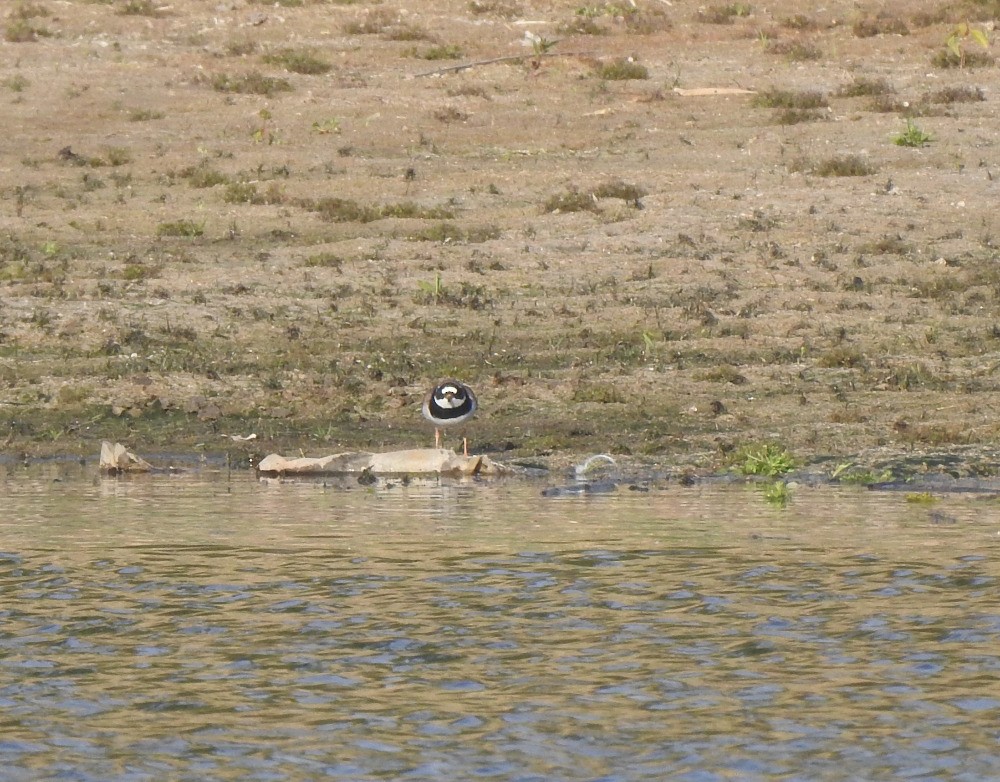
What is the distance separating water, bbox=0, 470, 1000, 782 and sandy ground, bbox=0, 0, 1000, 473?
10.7 feet

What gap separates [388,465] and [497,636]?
6998 millimetres

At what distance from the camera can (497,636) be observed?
37.4 ft

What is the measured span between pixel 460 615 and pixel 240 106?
931 inches

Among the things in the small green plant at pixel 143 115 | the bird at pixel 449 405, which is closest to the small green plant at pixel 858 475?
the bird at pixel 449 405

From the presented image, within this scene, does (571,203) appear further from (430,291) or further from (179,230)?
(179,230)

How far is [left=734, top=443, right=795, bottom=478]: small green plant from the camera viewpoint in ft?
58.0

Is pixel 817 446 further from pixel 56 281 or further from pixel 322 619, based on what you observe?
pixel 56 281

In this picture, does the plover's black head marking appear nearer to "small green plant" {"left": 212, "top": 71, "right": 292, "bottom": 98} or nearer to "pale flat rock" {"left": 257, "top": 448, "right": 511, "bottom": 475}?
"pale flat rock" {"left": 257, "top": 448, "right": 511, "bottom": 475}

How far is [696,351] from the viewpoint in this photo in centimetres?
2191

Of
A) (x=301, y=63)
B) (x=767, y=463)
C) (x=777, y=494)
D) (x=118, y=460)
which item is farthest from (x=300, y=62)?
(x=777, y=494)

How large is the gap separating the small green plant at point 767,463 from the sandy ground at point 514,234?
18.0 inches

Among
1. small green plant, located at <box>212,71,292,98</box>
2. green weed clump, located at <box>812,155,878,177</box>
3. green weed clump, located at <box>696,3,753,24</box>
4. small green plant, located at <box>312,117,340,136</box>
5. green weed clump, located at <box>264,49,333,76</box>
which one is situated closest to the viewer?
green weed clump, located at <box>812,155,878,177</box>

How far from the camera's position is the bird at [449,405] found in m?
18.3

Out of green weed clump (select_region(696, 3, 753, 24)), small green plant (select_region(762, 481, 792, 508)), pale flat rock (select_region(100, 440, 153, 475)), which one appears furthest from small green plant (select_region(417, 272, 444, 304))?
green weed clump (select_region(696, 3, 753, 24))
